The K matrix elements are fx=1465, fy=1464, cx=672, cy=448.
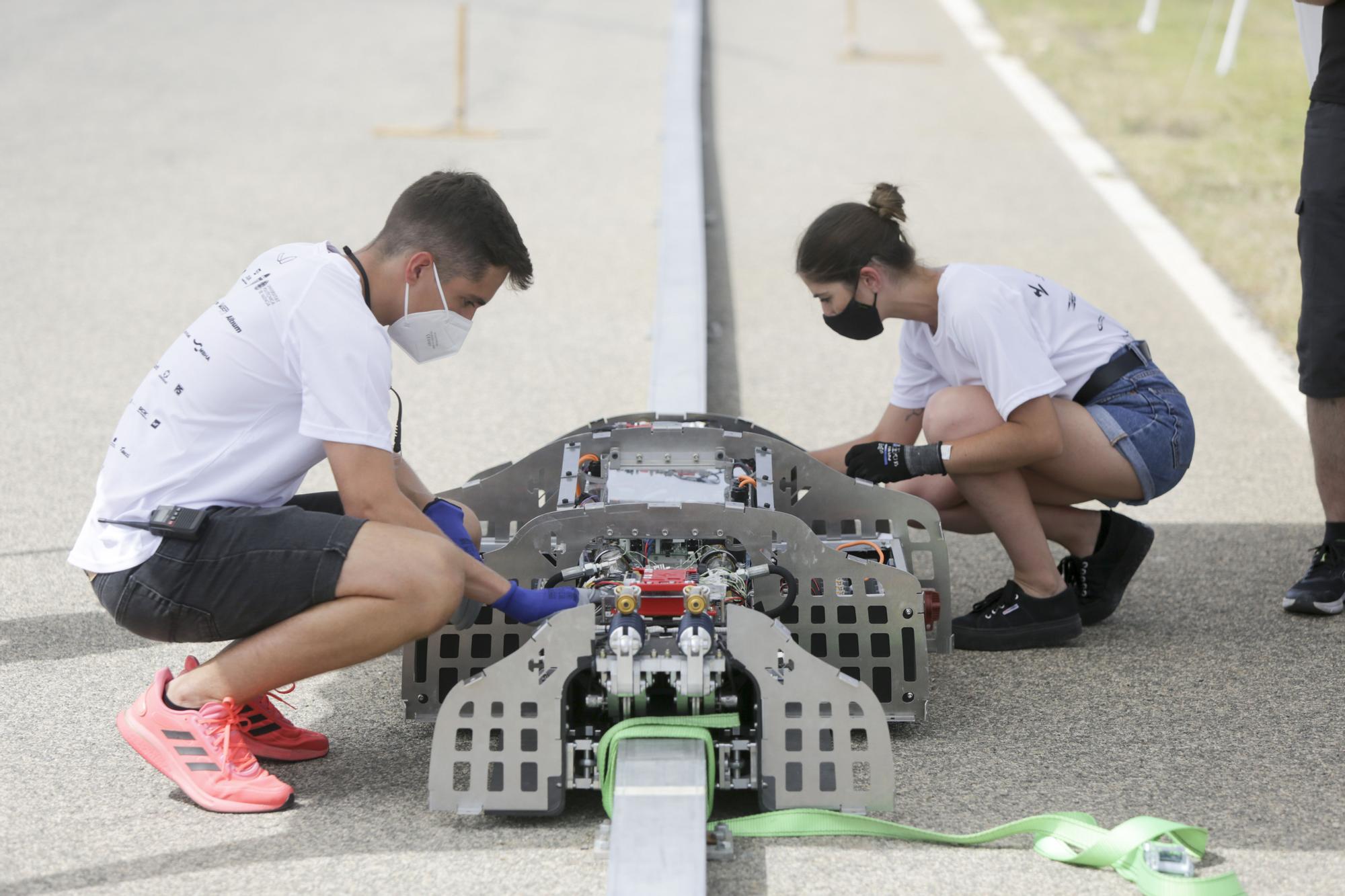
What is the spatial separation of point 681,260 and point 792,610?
505cm

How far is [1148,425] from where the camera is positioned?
14.4 ft

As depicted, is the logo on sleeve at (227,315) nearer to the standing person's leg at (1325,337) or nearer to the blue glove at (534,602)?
the blue glove at (534,602)

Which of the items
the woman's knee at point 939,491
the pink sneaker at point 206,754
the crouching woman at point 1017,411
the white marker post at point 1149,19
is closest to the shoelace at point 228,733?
the pink sneaker at point 206,754

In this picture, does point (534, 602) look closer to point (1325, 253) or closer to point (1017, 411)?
point (1017, 411)

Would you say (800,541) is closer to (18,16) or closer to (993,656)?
(993,656)

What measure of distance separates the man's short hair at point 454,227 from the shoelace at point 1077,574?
84.7 inches

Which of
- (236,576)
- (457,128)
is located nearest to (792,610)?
A: (236,576)

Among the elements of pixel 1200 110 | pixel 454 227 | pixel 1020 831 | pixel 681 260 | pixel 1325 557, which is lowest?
pixel 1020 831

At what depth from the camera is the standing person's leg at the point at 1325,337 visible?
4.64 m

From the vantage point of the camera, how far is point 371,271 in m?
3.56

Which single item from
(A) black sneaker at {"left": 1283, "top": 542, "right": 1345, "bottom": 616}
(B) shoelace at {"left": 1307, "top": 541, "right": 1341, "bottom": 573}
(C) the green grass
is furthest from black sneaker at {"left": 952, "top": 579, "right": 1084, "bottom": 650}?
(C) the green grass

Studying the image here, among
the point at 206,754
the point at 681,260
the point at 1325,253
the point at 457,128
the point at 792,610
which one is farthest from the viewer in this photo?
the point at 457,128

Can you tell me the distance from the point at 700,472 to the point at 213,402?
4.49 ft

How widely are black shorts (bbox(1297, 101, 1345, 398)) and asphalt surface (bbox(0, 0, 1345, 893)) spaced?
0.73 metres
